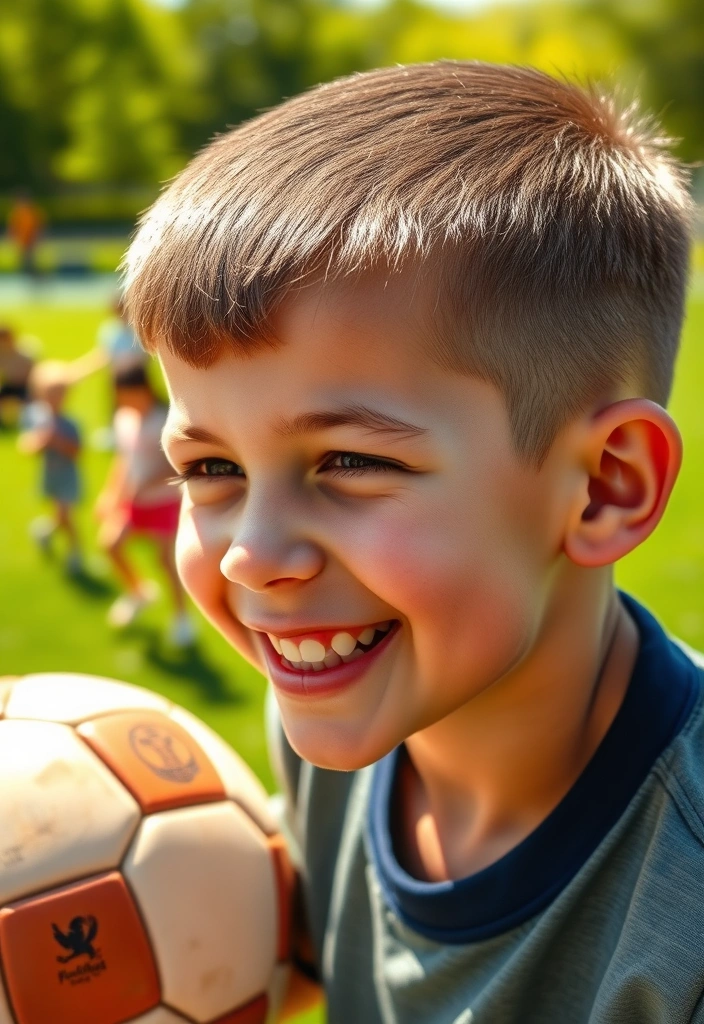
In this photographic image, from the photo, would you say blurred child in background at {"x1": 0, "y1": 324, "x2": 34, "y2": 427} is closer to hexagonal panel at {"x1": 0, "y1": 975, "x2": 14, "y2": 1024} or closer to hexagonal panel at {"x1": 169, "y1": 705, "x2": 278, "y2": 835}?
hexagonal panel at {"x1": 169, "y1": 705, "x2": 278, "y2": 835}

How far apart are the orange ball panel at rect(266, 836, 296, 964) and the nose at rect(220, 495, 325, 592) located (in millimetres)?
720

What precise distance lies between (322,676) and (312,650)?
0.05 metres

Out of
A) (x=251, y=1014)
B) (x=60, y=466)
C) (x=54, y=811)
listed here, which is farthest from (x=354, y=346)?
(x=60, y=466)

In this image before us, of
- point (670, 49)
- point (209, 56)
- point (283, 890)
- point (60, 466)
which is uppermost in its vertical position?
point (209, 56)

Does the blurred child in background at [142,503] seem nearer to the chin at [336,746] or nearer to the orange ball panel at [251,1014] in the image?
the orange ball panel at [251,1014]

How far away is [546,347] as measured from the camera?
159 centimetres

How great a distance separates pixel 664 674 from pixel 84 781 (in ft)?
3.13

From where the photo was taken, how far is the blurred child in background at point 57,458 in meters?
7.52

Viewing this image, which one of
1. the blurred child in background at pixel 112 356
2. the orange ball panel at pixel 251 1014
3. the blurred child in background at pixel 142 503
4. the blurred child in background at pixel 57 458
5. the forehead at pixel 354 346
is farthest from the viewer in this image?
the blurred child in background at pixel 57 458

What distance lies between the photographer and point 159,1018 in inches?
69.2

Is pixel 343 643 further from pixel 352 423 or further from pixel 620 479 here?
pixel 620 479

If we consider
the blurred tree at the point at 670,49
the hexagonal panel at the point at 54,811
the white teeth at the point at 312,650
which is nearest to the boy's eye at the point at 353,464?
the white teeth at the point at 312,650

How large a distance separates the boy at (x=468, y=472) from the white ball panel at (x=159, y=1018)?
397 millimetres

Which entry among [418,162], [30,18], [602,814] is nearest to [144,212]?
[418,162]
